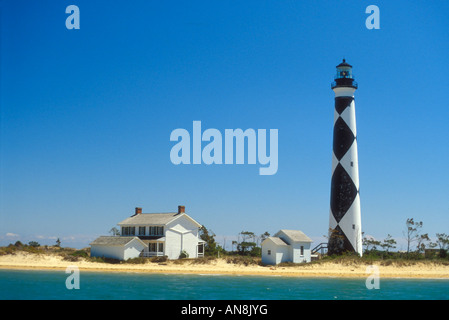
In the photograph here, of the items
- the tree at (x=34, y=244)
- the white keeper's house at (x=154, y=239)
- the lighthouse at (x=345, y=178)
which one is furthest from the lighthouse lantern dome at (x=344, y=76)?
the tree at (x=34, y=244)

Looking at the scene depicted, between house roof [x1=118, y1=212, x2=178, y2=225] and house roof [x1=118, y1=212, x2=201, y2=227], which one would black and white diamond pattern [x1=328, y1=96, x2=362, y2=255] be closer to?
house roof [x1=118, y1=212, x2=201, y2=227]

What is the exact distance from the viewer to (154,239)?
53.4 meters

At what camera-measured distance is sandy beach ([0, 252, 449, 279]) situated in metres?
47.8

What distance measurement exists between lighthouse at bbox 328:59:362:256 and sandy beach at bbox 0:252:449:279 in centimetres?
254

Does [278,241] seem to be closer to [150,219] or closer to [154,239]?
[154,239]

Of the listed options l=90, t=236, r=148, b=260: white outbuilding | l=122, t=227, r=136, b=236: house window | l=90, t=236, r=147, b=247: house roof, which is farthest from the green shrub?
l=122, t=227, r=136, b=236: house window

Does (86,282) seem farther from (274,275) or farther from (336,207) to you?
(336,207)

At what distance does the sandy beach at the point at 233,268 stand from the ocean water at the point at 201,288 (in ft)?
9.99

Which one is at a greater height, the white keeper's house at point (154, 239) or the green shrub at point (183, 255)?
the white keeper's house at point (154, 239)

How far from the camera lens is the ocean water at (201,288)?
30711mm

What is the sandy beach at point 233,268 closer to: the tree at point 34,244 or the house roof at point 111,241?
the house roof at point 111,241

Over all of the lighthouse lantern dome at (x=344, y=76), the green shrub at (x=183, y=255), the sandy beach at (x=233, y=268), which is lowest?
the sandy beach at (x=233, y=268)
